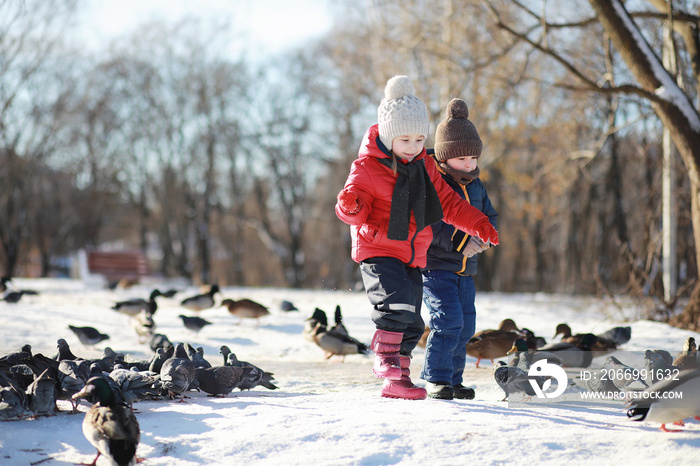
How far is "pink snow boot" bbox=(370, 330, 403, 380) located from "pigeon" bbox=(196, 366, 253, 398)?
915 millimetres

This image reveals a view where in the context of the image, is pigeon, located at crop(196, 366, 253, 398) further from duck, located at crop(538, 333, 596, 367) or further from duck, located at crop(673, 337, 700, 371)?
duck, located at crop(673, 337, 700, 371)

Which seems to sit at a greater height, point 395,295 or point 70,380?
point 395,295

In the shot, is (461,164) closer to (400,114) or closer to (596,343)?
(400,114)

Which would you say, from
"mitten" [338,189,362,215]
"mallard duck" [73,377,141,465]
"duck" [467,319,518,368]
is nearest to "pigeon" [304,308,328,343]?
"duck" [467,319,518,368]

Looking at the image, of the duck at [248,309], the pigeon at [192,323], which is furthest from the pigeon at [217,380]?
the duck at [248,309]

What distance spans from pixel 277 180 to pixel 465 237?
23.5 m

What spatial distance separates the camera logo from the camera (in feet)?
12.4

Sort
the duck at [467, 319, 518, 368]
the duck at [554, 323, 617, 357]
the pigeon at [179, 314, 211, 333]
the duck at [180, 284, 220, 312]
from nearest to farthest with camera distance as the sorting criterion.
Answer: the duck at [467, 319, 518, 368]
the duck at [554, 323, 617, 357]
the pigeon at [179, 314, 211, 333]
the duck at [180, 284, 220, 312]

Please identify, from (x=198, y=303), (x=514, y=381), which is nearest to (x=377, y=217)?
(x=514, y=381)

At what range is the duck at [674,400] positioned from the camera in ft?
9.15

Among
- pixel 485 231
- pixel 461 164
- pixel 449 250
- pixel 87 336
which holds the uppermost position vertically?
pixel 461 164

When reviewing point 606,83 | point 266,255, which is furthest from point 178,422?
point 266,255

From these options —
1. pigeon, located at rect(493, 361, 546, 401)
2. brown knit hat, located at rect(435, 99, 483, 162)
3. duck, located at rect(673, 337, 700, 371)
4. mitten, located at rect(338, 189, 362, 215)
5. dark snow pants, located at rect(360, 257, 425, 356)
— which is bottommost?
Result: pigeon, located at rect(493, 361, 546, 401)

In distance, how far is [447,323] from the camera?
3945 mm
